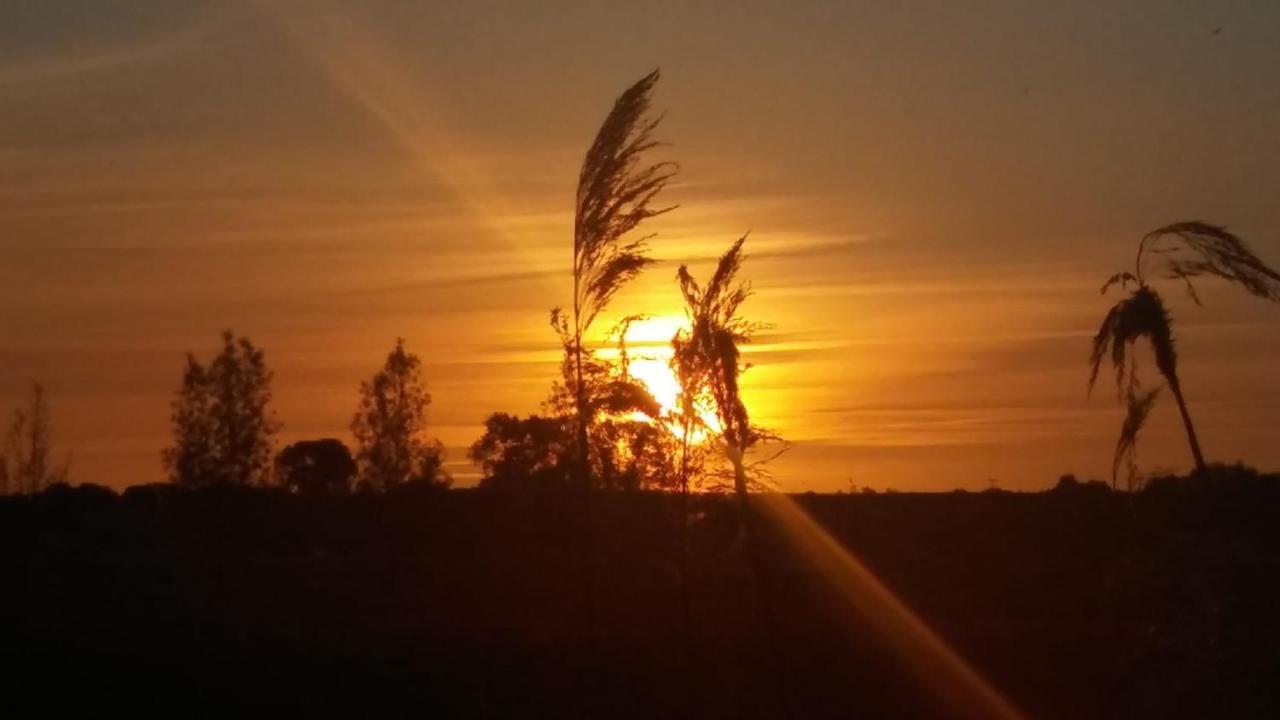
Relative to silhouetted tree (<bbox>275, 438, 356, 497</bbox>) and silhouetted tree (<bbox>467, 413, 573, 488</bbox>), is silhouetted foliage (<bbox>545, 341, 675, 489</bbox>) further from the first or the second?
silhouetted tree (<bbox>275, 438, 356, 497</bbox>)

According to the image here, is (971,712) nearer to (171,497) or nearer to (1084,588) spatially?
(1084,588)

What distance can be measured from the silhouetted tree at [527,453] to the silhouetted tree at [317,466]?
3641 mm

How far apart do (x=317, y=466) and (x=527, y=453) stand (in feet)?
17.8

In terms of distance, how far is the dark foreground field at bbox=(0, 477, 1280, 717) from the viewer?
18.2m

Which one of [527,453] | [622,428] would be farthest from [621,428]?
[527,453]

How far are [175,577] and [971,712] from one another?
10.9 metres

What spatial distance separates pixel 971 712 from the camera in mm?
19453

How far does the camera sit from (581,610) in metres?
22.4

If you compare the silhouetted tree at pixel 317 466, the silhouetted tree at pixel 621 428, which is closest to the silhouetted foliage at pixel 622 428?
the silhouetted tree at pixel 621 428

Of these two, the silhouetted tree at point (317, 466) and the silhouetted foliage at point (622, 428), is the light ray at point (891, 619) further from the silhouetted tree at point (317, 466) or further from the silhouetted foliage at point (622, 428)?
the silhouetted tree at point (317, 466)

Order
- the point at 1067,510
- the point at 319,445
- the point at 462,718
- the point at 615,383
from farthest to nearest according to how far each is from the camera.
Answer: the point at 319,445 < the point at 1067,510 < the point at 615,383 < the point at 462,718

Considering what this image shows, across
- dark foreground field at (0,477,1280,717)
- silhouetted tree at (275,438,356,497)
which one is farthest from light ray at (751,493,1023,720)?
silhouetted tree at (275,438,356,497)

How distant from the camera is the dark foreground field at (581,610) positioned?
59.7 ft

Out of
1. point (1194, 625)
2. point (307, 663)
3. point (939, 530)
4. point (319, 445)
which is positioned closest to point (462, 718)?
point (307, 663)
